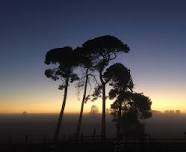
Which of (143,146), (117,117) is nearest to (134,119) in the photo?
(117,117)

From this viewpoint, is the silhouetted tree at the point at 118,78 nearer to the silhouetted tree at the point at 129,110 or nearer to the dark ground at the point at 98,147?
the silhouetted tree at the point at 129,110

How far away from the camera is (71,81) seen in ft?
159

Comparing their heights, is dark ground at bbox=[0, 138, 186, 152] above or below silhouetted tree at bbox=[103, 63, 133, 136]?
below

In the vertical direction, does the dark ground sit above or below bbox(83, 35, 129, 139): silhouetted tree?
below

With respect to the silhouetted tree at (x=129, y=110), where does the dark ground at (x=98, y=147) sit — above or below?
below

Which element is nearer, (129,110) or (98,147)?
(98,147)

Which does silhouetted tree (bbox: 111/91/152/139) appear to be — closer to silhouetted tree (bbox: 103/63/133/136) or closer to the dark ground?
silhouetted tree (bbox: 103/63/133/136)

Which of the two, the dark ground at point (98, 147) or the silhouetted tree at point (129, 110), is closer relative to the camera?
the dark ground at point (98, 147)

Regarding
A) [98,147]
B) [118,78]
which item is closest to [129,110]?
[118,78]

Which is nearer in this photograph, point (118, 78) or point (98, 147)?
point (98, 147)

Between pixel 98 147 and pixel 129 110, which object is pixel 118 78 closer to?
pixel 129 110

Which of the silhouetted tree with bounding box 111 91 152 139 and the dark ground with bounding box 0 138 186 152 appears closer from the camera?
the dark ground with bounding box 0 138 186 152

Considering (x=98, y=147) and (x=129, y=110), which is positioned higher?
(x=129, y=110)

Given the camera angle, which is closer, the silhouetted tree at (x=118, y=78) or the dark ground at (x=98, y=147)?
the dark ground at (x=98, y=147)
